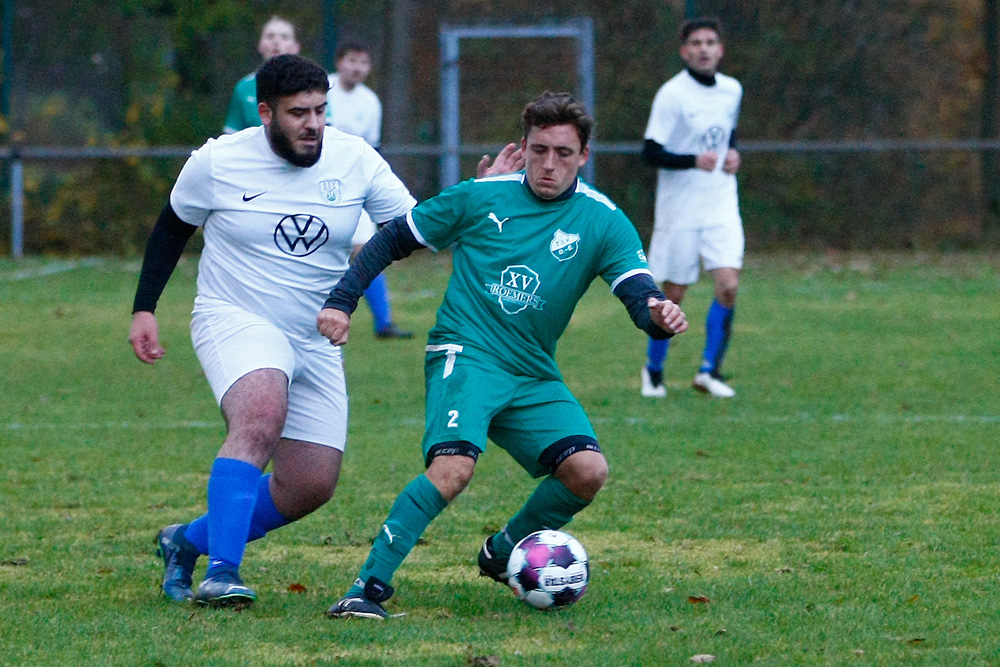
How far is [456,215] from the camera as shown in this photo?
16.0 ft

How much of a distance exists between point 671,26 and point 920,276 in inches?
183

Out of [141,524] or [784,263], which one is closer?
[141,524]

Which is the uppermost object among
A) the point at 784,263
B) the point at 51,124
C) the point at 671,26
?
the point at 671,26

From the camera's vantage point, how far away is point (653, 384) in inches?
377

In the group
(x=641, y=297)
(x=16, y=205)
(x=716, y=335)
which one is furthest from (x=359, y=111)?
(x=641, y=297)

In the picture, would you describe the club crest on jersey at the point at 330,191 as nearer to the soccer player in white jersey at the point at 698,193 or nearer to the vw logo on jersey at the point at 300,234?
the vw logo on jersey at the point at 300,234

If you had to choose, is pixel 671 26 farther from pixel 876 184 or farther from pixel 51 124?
pixel 51 124

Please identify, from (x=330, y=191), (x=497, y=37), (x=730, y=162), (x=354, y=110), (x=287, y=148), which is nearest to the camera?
(x=287, y=148)

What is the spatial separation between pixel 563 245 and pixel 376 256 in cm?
60

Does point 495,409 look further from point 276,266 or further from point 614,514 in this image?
point 614,514

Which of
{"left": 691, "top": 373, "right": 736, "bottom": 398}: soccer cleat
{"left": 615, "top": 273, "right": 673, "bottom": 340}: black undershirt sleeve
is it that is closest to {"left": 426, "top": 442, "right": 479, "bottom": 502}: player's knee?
{"left": 615, "top": 273, "right": 673, "bottom": 340}: black undershirt sleeve

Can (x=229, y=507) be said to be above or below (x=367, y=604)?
above

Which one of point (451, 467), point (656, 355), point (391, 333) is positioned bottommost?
point (391, 333)

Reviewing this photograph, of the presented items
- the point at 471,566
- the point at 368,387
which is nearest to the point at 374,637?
the point at 471,566
